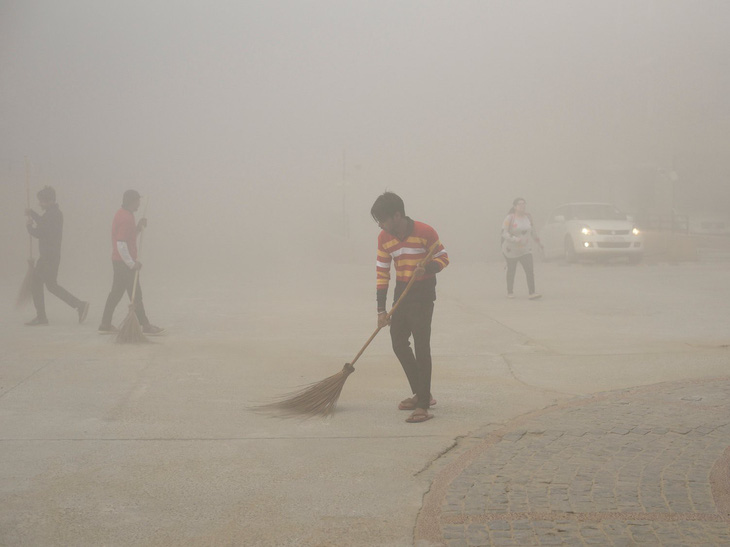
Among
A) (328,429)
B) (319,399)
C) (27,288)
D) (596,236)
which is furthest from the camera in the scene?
(596,236)

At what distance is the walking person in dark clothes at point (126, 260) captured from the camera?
35.9ft

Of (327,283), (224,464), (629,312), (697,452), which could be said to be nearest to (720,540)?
(697,452)

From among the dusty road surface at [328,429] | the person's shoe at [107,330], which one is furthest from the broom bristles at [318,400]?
the person's shoe at [107,330]

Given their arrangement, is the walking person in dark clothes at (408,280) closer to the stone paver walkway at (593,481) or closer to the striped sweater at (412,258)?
the striped sweater at (412,258)

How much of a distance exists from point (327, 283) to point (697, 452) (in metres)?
14.4

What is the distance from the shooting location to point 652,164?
58.8 m

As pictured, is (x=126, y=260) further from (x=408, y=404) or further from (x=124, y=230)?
(x=408, y=404)

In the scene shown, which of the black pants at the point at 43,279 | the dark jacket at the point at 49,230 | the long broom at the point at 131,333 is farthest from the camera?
the black pants at the point at 43,279

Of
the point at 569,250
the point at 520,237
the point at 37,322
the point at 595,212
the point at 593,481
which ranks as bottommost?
the point at 569,250

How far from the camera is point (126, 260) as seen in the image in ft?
35.9

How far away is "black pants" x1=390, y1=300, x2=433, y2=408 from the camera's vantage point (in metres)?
6.52

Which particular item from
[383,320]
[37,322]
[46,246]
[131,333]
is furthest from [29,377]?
[46,246]

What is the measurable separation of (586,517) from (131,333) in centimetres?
718

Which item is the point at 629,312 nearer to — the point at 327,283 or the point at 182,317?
the point at 182,317
